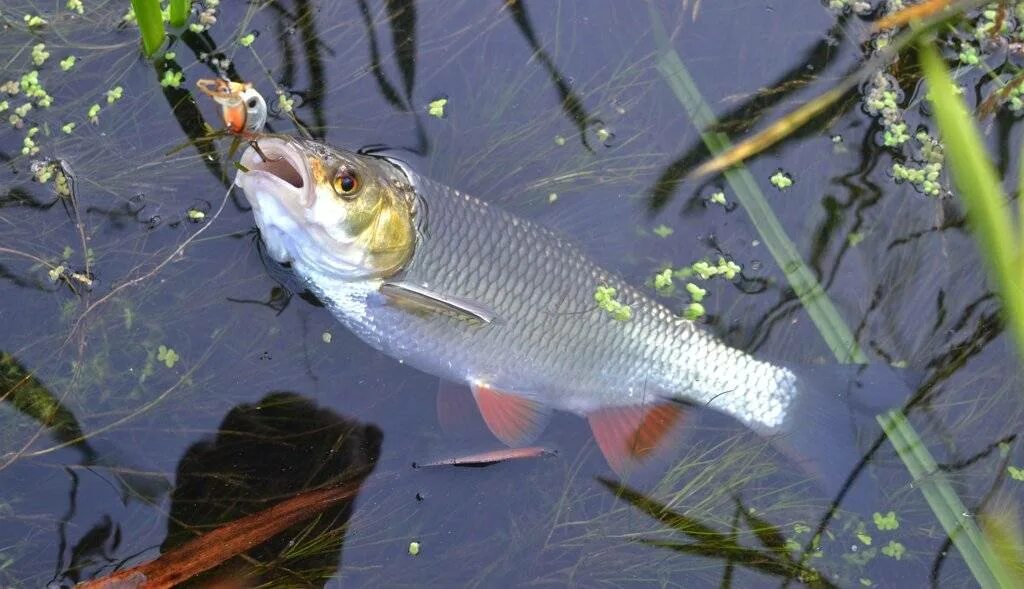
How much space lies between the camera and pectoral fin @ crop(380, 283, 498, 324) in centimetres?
309

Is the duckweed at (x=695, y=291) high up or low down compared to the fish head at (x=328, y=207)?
down

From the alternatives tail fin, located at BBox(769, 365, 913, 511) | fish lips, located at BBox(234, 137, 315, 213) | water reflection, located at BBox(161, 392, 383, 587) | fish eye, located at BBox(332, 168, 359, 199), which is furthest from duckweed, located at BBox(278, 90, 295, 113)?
tail fin, located at BBox(769, 365, 913, 511)

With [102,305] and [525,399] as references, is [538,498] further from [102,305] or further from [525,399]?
[102,305]

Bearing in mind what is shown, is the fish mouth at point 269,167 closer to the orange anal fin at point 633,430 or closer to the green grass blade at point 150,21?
the green grass blade at point 150,21

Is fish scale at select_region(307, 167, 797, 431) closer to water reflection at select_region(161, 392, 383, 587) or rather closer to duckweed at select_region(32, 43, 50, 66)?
water reflection at select_region(161, 392, 383, 587)

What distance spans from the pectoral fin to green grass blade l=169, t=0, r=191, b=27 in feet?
4.35

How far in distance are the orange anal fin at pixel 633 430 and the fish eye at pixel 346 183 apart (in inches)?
49.2

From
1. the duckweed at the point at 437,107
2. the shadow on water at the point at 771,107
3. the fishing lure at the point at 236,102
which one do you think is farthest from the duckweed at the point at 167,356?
the shadow on water at the point at 771,107

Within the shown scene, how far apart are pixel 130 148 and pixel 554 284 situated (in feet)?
6.11

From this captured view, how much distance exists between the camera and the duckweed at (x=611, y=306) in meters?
3.19

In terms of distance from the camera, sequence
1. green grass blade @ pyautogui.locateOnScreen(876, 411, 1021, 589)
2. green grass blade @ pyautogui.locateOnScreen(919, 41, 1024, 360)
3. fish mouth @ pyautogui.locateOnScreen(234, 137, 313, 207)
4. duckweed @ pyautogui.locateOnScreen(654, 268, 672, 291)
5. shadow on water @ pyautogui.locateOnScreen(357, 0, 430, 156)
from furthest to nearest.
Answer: shadow on water @ pyautogui.locateOnScreen(357, 0, 430, 156) → duckweed @ pyautogui.locateOnScreen(654, 268, 672, 291) → green grass blade @ pyautogui.locateOnScreen(876, 411, 1021, 589) → fish mouth @ pyautogui.locateOnScreen(234, 137, 313, 207) → green grass blade @ pyautogui.locateOnScreen(919, 41, 1024, 360)

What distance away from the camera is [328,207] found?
2.91 meters

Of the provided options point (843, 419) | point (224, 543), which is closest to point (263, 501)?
point (224, 543)

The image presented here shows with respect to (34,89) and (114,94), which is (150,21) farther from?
(34,89)
